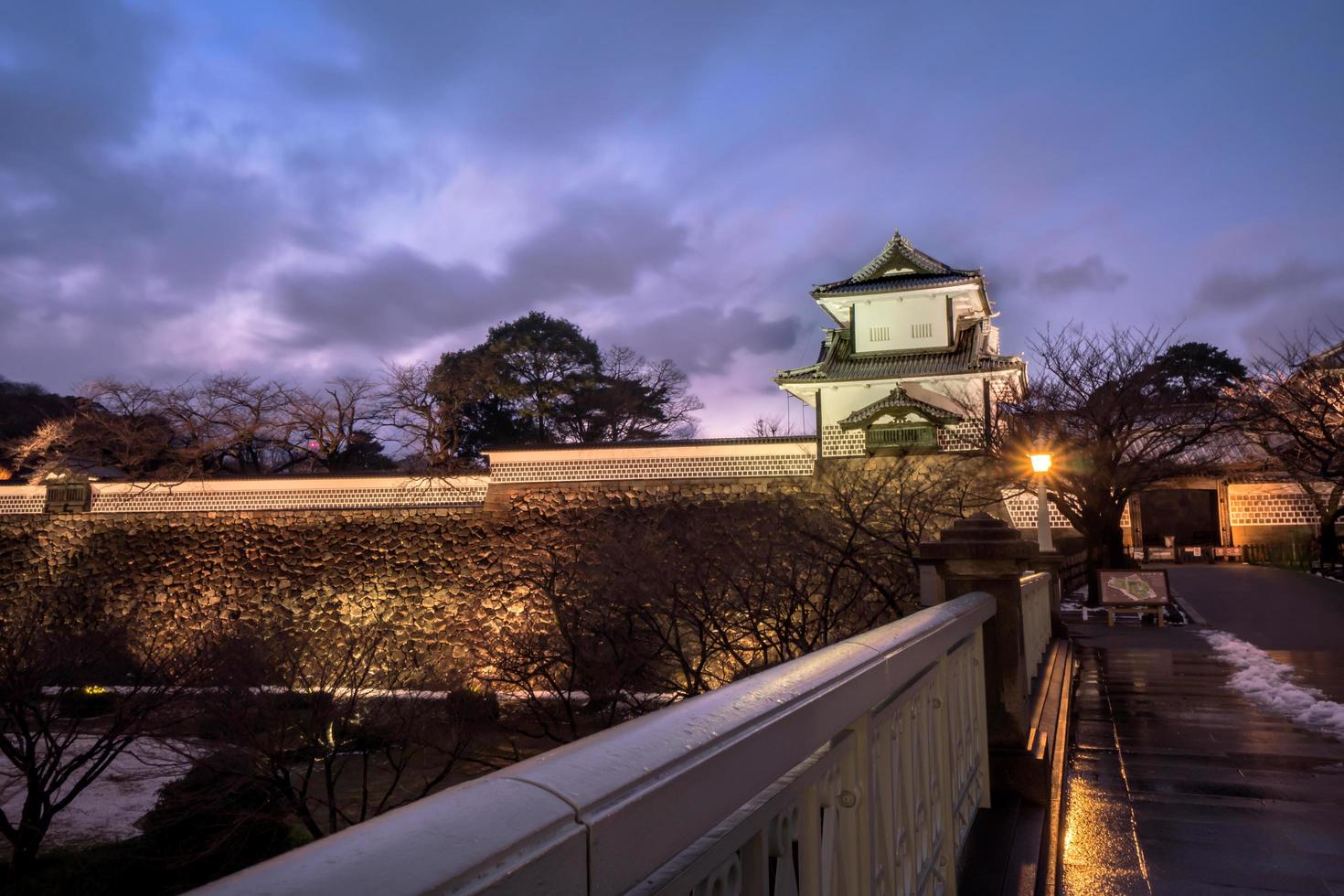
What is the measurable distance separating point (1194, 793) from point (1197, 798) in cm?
9

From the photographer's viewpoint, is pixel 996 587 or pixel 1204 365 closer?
pixel 996 587

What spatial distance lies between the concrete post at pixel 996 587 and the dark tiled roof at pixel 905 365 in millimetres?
17669

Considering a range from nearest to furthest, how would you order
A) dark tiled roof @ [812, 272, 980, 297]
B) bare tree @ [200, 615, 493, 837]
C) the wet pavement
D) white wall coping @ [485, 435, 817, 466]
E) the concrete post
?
the concrete post, the wet pavement, bare tree @ [200, 615, 493, 837], white wall coping @ [485, 435, 817, 466], dark tiled roof @ [812, 272, 980, 297]

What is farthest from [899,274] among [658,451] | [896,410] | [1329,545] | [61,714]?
[61,714]

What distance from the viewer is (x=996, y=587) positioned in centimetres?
364

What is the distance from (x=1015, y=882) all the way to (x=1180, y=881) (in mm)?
768

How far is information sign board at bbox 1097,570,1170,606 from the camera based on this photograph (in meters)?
11.6

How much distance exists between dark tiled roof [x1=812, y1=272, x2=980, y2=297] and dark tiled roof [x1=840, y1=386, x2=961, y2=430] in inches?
154

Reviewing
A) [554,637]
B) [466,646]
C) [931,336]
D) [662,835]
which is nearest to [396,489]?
[466,646]

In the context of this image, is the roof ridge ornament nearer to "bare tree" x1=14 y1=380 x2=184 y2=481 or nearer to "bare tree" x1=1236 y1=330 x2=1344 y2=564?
"bare tree" x1=1236 y1=330 x2=1344 y2=564

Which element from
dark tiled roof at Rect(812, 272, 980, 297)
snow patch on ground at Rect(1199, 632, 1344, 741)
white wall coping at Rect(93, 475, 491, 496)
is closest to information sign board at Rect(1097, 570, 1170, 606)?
snow patch on ground at Rect(1199, 632, 1344, 741)

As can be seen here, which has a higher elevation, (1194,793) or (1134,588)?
(1134,588)

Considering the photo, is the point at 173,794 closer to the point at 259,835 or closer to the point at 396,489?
the point at 259,835

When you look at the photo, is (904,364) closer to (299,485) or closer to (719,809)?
(299,485)
